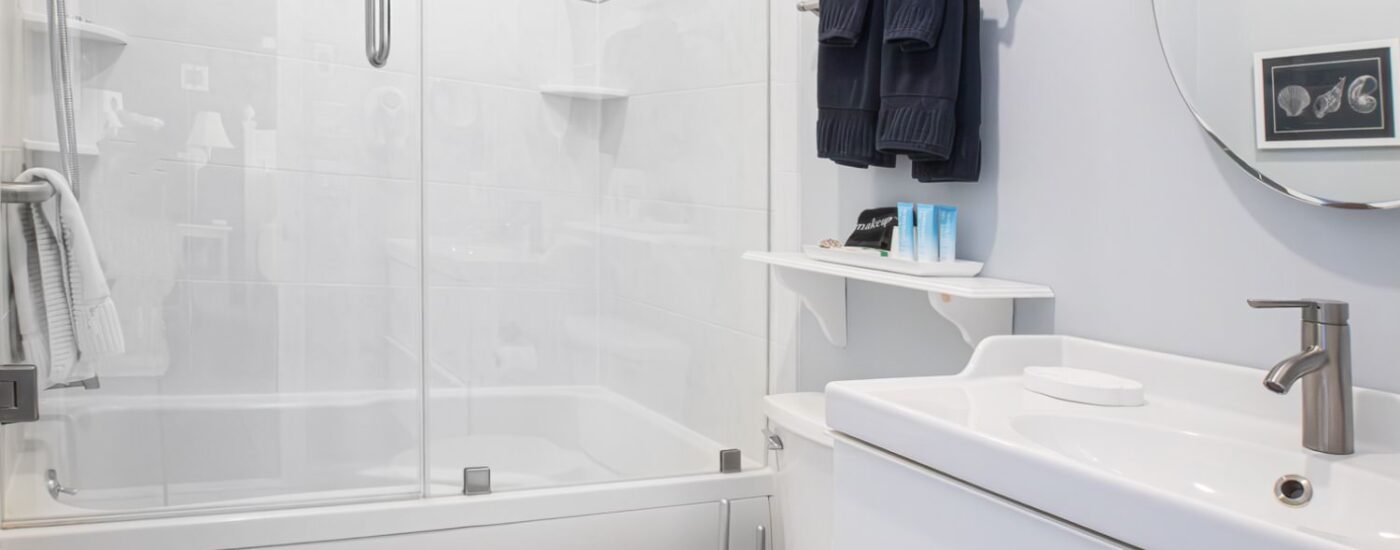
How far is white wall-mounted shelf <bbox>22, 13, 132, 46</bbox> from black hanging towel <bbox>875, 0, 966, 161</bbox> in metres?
1.34

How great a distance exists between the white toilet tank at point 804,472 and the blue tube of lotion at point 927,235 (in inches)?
12.2

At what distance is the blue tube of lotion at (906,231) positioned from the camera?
61.9 inches

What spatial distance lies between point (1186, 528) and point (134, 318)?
1710 mm

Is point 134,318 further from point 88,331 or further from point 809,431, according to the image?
point 809,431

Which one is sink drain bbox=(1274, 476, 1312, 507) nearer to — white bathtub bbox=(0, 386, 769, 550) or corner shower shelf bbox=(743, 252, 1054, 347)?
corner shower shelf bbox=(743, 252, 1054, 347)

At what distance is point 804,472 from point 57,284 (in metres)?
1.35

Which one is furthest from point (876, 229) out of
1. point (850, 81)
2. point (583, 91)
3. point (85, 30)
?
point (85, 30)

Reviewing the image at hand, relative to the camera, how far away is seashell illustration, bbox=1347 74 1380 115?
100cm

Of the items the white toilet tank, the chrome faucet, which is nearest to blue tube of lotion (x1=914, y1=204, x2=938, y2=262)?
the white toilet tank

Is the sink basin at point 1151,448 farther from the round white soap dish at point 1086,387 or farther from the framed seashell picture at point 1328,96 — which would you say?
the framed seashell picture at point 1328,96

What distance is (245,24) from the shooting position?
1.72 m

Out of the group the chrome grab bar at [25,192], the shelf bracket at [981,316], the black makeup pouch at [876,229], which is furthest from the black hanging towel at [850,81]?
the chrome grab bar at [25,192]

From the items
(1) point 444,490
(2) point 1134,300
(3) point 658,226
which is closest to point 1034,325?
(2) point 1134,300

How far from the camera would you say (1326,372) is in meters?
0.95
